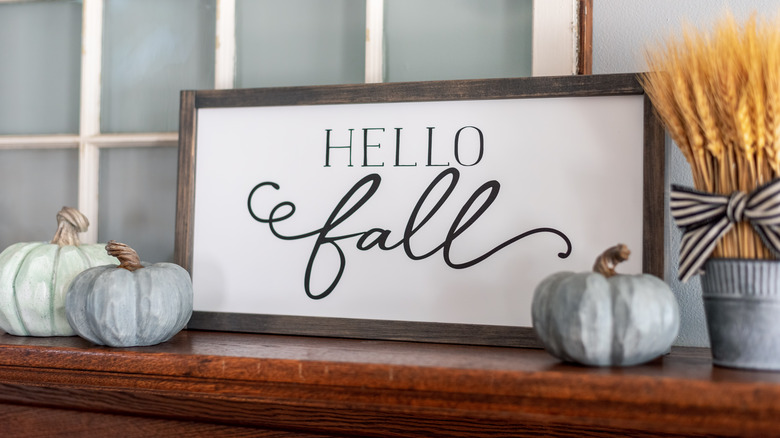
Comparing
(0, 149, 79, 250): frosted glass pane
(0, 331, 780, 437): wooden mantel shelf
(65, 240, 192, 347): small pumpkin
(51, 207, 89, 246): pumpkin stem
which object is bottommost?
(0, 331, 780, 437): wooden mantel shelf

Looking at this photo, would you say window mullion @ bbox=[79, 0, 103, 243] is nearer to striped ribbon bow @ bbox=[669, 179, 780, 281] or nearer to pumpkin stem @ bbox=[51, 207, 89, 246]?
pumpkin stem @ bbox=[51, 207, 89, 246]

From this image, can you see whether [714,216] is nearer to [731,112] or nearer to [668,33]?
[731,112]

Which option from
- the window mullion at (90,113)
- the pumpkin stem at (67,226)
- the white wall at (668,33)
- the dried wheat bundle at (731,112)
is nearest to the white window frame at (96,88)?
the window mullion at (90,113)

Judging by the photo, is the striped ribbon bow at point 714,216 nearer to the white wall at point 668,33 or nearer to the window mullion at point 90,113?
the white wall at point 668,33

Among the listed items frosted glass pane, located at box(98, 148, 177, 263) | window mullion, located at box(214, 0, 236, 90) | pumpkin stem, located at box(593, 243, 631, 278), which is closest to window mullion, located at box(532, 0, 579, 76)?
pumpkin stem, located at box(593, 243, 631, 278)

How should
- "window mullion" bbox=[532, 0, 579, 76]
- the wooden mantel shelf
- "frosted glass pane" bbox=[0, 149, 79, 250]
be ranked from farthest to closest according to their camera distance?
"frosted glass pane" bbox=[0, 149, 79, 250], "window mullion" bbox=[532, 0, 579, 76], the wooden mantel shelf

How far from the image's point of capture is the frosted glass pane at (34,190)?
3.42 feet

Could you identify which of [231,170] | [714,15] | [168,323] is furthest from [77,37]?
[714,15]

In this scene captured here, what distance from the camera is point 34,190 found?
106 centimetres

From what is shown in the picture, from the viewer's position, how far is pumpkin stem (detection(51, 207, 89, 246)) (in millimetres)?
823

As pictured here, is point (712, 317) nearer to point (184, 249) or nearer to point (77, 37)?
point (184, 249)


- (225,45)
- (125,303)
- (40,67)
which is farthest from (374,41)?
(40,67)

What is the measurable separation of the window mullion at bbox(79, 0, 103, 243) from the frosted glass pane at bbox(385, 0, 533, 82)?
46 centimetres

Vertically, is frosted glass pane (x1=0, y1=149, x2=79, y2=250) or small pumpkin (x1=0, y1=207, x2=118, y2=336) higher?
frosted glass pane (x1=0, y1=149, x2=79, y2=250)
